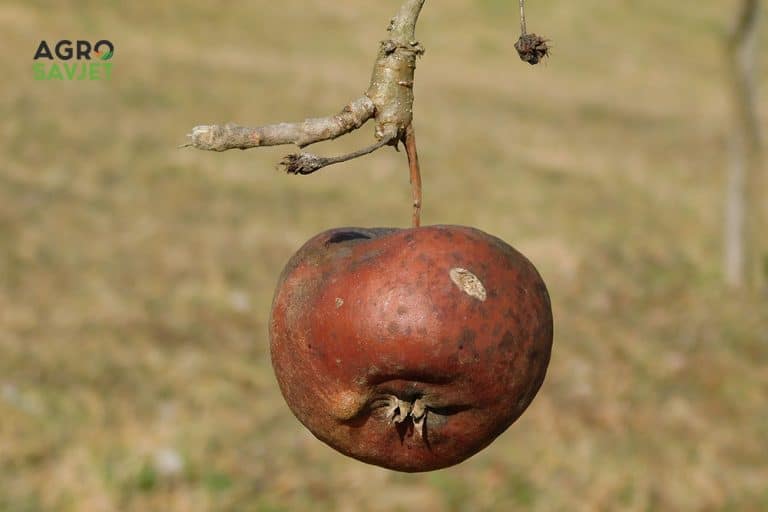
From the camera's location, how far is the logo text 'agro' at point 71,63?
1853 centimetres

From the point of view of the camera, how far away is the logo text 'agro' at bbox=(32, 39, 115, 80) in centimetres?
1853

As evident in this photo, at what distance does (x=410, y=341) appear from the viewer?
1749mm

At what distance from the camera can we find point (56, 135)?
1603cm

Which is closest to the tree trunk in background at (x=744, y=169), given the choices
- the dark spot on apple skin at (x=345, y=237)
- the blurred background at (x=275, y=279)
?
the blurred background at (x=275, y=279)

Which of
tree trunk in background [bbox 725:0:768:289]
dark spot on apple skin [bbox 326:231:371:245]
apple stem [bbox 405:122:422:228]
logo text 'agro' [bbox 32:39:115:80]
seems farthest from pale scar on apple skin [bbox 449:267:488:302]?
logo text 'agro' [bbox 32:39:115:80]

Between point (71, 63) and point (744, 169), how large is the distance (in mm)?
12690

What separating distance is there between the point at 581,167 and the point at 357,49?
1081cm

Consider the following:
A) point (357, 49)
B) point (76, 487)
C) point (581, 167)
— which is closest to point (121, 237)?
point (76, 487)

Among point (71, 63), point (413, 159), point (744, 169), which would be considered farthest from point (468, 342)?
point (71, 63)

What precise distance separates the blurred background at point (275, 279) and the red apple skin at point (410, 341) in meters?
0.39

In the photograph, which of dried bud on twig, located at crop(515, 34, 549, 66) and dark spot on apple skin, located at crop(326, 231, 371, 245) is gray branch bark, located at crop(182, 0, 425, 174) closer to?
dried bud on twig, located at crop(515, 34, 549, 66)

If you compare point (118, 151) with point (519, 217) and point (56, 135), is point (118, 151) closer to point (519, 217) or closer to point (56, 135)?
point (56, 135)

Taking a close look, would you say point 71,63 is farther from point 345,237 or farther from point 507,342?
point 507,342

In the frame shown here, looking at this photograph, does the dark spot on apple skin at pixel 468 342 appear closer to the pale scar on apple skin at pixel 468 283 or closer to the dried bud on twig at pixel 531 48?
the pale scar on apple skin at pixel 468 283
